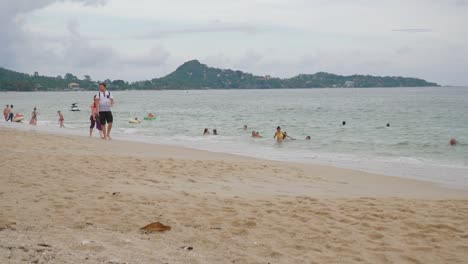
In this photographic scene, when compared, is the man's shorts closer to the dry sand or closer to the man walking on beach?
the man walking on beach

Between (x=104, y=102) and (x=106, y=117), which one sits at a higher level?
(x=104, y=102)

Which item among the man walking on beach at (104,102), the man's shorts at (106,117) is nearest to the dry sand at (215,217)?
the man walking on beach at (104,102)

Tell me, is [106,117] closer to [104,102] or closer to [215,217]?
[104,102]

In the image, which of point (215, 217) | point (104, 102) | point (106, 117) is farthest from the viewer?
point (106, 117)

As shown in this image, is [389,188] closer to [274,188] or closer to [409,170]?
[274,188]

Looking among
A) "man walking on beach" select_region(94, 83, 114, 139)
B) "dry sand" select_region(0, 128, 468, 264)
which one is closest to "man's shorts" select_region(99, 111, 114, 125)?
"man walking on beach" select_region(94, 83, 114, 139)

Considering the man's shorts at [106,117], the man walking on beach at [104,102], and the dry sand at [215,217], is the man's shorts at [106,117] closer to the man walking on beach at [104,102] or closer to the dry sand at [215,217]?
the man walking on beach at [104,102]

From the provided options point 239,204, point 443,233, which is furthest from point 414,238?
point 239,204

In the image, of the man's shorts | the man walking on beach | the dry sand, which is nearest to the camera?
the dry sand

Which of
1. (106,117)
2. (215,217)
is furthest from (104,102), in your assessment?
(215,217)

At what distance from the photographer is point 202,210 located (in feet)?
21.5

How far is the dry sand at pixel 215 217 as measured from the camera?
4805 mm

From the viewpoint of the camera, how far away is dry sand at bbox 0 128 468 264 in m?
4.80

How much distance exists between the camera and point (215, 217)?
20.4ft
